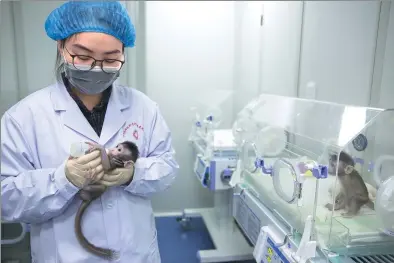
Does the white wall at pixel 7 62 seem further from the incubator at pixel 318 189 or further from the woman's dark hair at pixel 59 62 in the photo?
the incubator at pixel 318 189

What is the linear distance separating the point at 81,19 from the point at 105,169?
48 centimetres

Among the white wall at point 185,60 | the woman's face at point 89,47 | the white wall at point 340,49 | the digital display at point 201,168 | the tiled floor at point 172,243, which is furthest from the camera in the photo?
the white wall at point 185,60

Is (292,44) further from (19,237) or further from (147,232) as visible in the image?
(19,237)

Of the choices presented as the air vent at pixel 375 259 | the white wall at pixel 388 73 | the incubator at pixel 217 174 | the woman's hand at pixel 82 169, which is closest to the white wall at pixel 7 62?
the woman's hand at pixel 82 169

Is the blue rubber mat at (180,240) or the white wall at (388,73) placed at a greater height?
the white wall at (388,73)

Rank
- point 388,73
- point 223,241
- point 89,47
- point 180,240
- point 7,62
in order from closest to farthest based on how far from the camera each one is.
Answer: point 7,62
point 89,47
point 388,73
point 180,240
point 223,241

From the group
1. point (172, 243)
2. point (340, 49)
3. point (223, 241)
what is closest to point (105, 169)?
point (172, 243)

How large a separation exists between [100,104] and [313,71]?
1.55 meters

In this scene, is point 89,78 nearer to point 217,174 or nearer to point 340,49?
point 217,174

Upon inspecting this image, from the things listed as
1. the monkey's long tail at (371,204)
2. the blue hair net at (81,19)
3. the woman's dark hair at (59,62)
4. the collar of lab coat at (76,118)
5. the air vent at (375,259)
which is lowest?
the air vent at (375,259)

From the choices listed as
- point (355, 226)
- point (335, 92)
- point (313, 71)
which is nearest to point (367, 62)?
point (335, 92)

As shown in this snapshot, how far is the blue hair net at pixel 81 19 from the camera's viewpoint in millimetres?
969

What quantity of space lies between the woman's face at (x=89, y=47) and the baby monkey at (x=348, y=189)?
0.85 m

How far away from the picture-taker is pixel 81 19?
99cm
